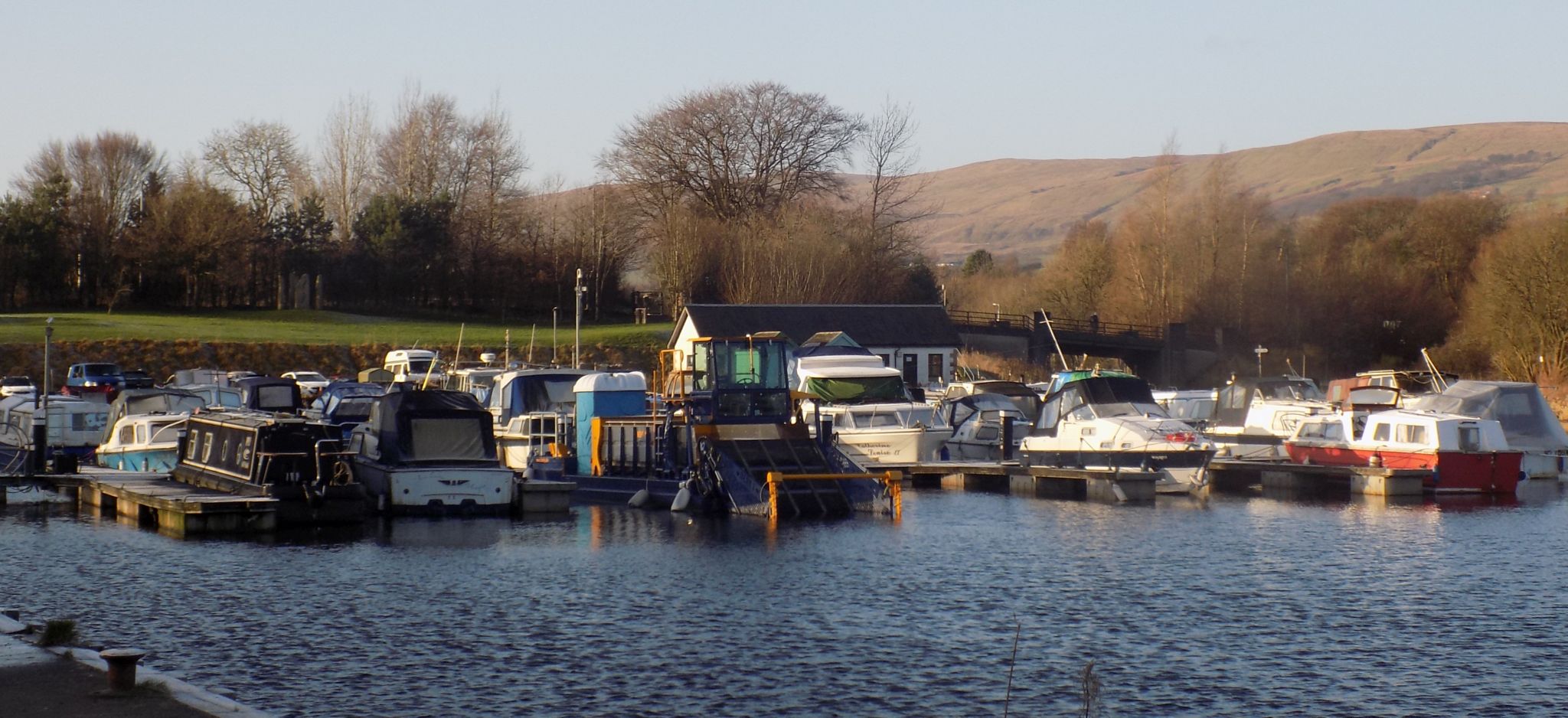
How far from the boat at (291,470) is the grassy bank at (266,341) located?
1634 inches

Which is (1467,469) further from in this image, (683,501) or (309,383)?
(309,383)

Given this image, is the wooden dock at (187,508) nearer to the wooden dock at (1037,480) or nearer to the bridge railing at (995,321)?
the wooden dock at (1037,480)

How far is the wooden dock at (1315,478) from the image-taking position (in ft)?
125

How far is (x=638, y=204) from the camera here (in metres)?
99.2

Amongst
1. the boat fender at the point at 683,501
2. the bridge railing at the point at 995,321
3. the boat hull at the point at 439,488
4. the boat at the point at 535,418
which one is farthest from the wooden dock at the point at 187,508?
the bridge railing at the point at 995,321

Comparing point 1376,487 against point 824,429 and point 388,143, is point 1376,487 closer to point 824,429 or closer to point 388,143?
point 824,429

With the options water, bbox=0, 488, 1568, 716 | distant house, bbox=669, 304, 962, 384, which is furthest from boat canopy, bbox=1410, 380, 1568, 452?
distant house, bbox=669, 304, 962, 384

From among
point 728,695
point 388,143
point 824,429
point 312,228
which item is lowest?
point 728,695

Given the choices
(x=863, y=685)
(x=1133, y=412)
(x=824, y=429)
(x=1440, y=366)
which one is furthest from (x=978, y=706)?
(x=1440, y=366)

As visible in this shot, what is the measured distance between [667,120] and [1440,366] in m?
46.1

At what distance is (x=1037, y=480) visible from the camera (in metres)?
40.2

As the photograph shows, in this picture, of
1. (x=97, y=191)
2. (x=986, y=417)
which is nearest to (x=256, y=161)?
(x=97, y=191)

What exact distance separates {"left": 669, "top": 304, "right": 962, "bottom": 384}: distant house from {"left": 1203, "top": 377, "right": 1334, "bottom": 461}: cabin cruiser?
2788 cm

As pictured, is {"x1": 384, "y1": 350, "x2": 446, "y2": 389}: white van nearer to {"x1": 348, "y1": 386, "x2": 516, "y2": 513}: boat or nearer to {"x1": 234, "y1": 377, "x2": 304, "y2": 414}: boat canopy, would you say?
{"x1": 234, "y1": 377, "x2": 304, "y2": 414}: boat canopy
